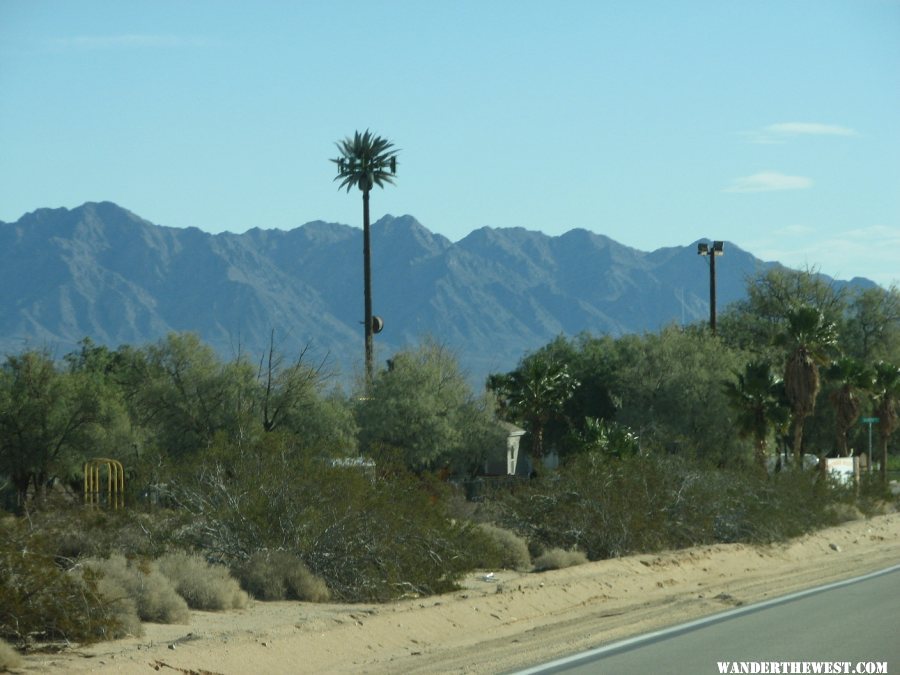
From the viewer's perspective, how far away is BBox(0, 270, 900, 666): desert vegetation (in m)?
17.5

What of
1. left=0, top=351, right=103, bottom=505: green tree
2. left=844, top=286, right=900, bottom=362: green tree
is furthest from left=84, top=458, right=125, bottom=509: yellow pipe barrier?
left=844, top=286, right=900, bottom=362: green tree

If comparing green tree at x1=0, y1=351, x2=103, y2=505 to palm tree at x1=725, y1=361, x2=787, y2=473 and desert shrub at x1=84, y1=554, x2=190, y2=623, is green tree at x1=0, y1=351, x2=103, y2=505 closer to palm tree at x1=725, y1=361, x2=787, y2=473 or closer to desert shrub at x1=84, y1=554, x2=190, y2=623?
palm tree at x1=725, y1=361, x2=787, y2=473

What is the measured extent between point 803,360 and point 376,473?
98.4ft

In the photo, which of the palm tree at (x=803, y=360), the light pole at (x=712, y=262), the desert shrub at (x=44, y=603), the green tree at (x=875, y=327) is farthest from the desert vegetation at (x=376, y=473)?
the green tree at (x=875, y=327)

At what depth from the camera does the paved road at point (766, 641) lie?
12398 millimetres

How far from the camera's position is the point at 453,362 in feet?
209

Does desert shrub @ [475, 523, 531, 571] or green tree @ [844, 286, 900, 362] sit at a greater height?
green tree @ [844, 286, 900, 362]

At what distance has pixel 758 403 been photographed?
47.8m

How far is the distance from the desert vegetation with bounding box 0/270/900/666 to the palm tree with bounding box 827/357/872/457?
101 mm

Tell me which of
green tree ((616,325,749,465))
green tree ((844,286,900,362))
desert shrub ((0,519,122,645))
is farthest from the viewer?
green tree ((844,286,900,362))

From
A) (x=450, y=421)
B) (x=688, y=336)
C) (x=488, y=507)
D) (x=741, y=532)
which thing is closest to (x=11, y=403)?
(x=450, y=421)

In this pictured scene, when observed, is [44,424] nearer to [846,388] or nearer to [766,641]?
[846,388]

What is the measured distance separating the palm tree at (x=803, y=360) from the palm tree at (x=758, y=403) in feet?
2.20

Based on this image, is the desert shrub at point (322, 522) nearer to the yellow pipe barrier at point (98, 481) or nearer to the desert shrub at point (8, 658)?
the desert shrub at point (8, 658)
